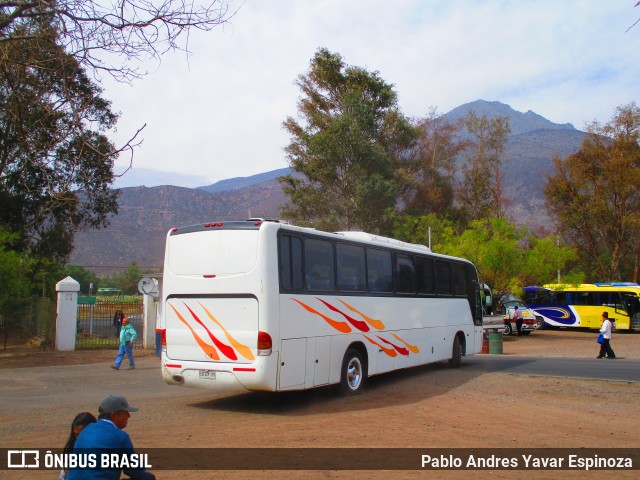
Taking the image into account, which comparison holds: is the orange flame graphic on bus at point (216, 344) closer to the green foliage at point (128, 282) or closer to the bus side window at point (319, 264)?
the bus side window at point (319, 264)

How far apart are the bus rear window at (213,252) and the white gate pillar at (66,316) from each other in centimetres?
1400

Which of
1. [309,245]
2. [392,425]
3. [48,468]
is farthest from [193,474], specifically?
[309,245]

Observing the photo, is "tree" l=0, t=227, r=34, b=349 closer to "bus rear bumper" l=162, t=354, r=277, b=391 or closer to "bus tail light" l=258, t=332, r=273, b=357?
"bus rear bumper" l=162, t=354, r=277, b=391

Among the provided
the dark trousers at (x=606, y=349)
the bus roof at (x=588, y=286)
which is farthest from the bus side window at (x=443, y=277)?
the bus roof at (x=588, y=286)

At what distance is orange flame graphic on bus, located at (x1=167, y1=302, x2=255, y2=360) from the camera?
1031cm

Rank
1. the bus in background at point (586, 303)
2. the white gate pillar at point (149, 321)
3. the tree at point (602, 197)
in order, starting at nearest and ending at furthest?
the white gate pillar at point (149, 321) < the bus in background at point (586, 303) < the tree at point (602, 197)

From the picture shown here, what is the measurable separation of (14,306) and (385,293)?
18347 millimetres

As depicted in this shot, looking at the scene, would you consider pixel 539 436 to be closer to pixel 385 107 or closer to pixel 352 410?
pixel 352 410

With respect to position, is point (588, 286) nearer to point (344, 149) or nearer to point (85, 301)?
point (344, 149)

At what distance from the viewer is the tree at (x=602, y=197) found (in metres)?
52.2

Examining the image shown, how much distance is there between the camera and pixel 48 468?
7.10 m

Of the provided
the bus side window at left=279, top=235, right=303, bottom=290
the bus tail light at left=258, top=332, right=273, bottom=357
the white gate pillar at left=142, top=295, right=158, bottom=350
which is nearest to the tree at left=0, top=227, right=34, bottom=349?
the white gate pillar at left=142, top=295, right=158, bottom=350

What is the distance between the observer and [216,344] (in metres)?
10.6

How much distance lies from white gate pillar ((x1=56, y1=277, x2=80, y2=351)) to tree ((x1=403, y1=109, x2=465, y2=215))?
30901 millimetres
